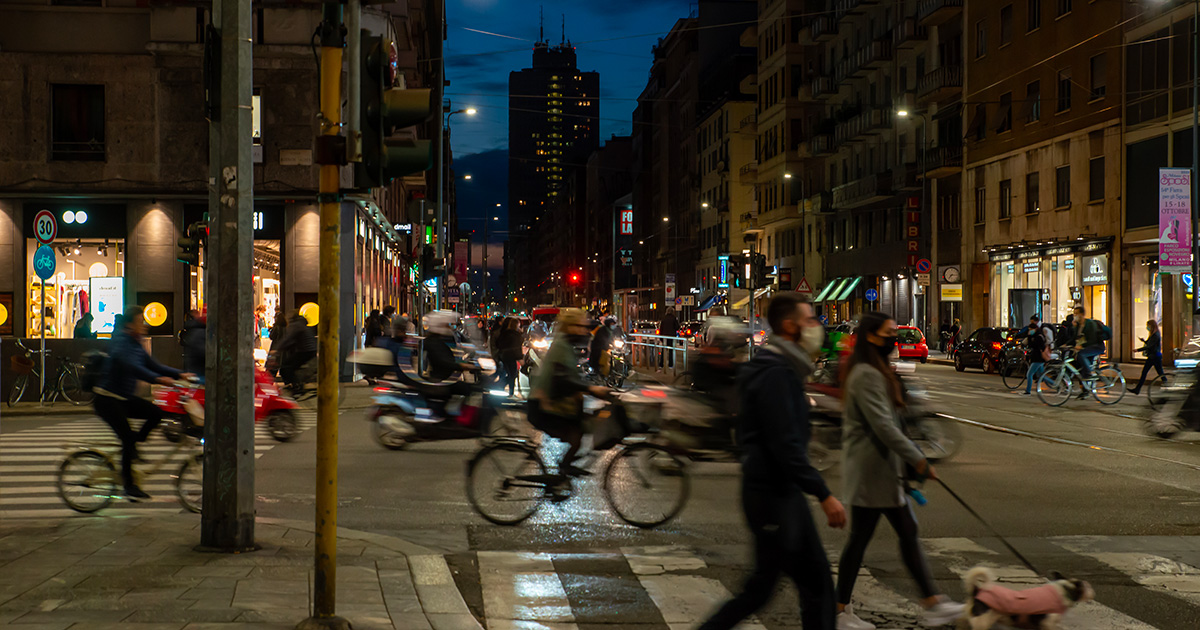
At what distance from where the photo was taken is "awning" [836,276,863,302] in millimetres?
62172

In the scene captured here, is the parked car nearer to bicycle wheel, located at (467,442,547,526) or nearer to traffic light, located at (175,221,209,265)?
traffic light, located at (175,221,209,265)

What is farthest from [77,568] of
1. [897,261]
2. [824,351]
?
[897,261]

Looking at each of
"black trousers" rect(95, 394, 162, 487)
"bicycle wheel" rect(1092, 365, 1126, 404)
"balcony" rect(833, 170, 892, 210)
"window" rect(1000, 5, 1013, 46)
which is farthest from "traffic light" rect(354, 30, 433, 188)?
"balcony" rect(833, 170, 892, 210)

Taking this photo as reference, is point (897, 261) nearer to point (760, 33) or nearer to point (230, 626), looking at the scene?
point (760, 33)

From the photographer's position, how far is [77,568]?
7.66m

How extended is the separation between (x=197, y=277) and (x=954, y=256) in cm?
3211

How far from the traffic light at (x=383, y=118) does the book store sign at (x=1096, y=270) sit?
36.9m

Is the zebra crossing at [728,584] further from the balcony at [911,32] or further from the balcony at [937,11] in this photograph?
the balcony at [911,32]

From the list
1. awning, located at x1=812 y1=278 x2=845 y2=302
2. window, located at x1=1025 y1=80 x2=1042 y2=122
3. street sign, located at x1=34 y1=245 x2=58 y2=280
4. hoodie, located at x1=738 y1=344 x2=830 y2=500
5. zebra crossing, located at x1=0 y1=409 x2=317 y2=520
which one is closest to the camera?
hoodie, located at x1=738 y1=344 x2=830 y2=500

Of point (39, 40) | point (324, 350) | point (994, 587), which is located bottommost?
point (994, 587)

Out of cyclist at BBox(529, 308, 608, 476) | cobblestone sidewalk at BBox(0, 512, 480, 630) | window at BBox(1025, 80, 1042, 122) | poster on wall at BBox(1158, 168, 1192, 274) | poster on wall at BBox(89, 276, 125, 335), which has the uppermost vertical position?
window at BBox(1025, 80, 1042, 122)

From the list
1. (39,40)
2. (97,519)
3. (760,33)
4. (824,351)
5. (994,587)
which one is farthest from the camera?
(760,33)

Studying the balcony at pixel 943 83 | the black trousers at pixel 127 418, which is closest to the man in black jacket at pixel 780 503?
the black trousers at pixel 127 418

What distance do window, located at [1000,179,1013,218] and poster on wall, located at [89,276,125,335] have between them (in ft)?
104
